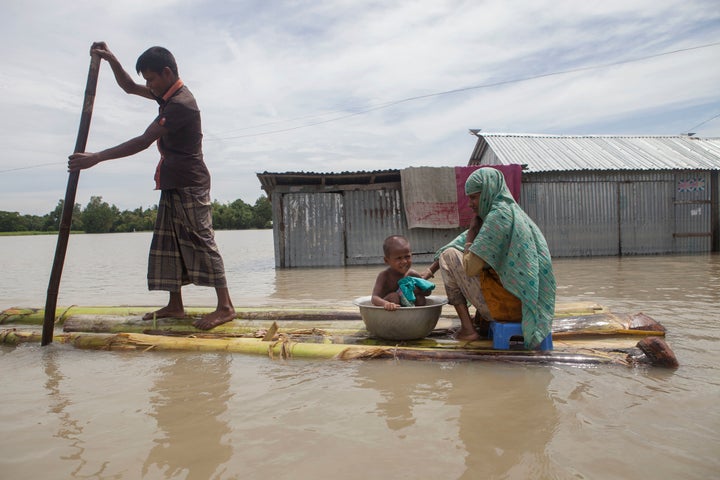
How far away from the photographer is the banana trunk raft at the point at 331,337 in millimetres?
2779

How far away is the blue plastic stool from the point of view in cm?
287

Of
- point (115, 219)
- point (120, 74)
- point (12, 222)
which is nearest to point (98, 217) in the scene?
point (115, 219)

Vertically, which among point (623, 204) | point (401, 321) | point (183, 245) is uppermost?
point (623, 204)

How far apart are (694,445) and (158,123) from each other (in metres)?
3.63

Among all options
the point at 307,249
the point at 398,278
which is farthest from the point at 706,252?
the point at 398,278

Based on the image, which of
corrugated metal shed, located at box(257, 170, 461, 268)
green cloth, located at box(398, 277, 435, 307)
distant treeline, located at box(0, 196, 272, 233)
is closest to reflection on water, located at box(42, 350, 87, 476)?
green cloth, located at box(398, 277, 435, 307)

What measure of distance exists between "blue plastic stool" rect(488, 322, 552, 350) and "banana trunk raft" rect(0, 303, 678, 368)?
52mm

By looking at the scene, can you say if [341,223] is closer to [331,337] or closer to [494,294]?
[331,337]

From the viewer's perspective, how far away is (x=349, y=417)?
2117 millimetres

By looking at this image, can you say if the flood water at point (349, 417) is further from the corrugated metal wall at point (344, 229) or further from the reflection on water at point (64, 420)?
the corrugated metal wall at point (344, 229)

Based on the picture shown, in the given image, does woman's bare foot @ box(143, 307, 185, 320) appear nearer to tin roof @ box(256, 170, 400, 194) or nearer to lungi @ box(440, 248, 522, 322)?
lungi @ box(440, 248, 522, 322)

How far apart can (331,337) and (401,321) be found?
0.61m

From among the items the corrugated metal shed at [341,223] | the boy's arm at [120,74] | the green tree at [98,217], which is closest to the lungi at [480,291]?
the boy's arm at [120,74]

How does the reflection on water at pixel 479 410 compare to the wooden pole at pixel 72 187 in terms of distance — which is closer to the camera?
the reflection on water at pixel 479 410
